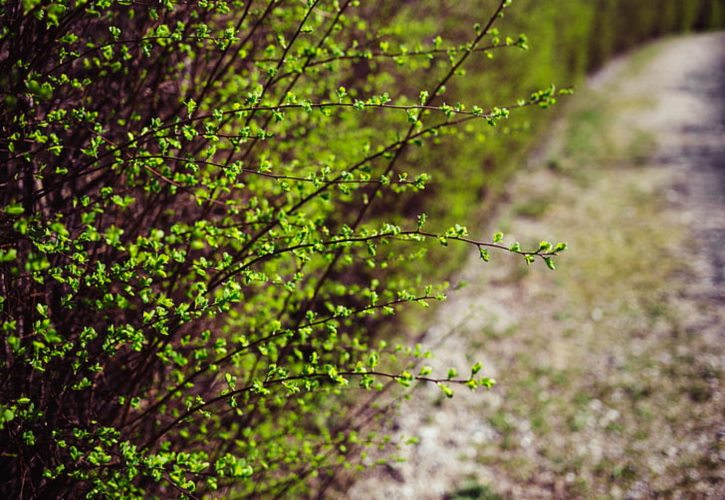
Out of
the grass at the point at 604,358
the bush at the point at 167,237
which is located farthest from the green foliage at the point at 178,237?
the grass at the point at 604,358

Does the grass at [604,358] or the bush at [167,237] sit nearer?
the bush at [167,237]

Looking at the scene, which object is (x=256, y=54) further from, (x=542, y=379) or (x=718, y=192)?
(x=718, y=192)

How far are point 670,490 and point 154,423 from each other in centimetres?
365

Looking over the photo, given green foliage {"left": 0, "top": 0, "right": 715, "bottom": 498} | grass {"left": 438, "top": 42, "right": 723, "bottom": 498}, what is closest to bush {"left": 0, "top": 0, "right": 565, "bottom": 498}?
green foliage {"left": 0, "top": 0, "right": 715, "bottom": 498}

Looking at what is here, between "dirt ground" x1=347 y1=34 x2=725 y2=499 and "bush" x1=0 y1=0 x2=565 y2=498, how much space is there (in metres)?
0.91

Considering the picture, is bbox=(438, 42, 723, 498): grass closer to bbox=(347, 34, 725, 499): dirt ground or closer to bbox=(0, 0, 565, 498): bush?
bbox=(347, 34, 725, 499): dirt ground

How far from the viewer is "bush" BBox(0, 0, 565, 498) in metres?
1.50

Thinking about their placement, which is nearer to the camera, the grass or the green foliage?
the green foliage

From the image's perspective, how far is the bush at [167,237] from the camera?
1498mm

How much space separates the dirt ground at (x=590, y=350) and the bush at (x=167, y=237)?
Answer: 2.99 ft

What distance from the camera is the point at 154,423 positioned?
229cm

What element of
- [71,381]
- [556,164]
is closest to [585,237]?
[556,164]

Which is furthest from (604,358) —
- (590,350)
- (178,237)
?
(178,237)

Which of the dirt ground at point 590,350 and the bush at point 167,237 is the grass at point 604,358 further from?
the bush at point 167,237
